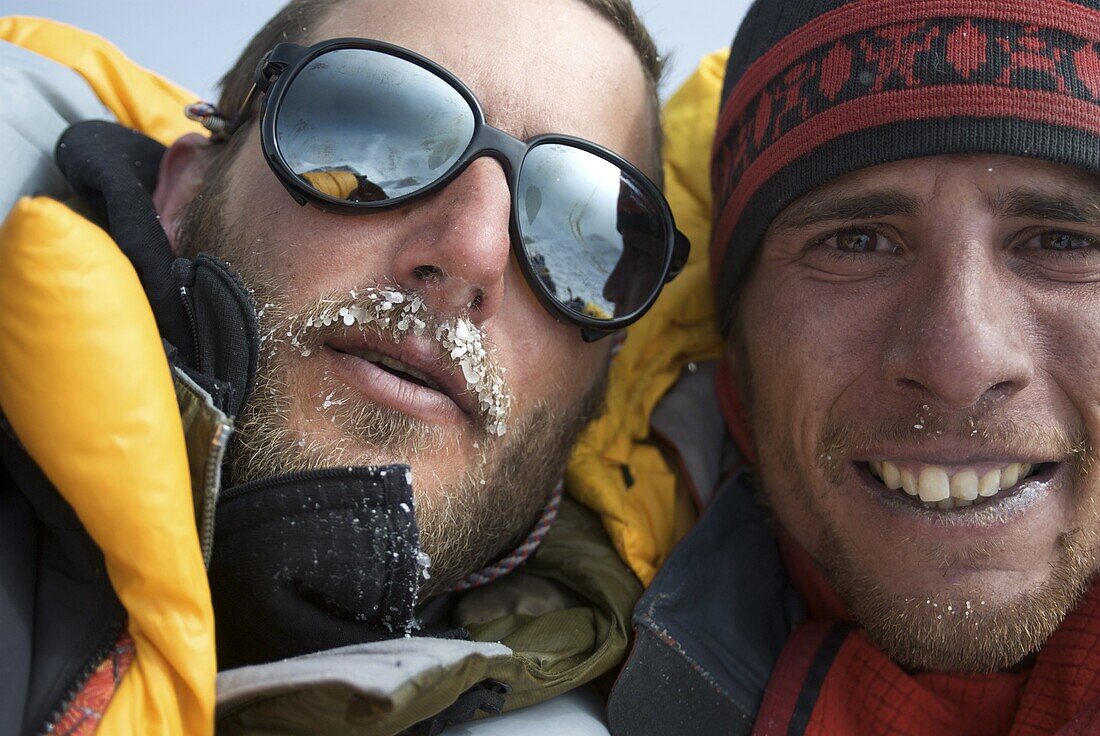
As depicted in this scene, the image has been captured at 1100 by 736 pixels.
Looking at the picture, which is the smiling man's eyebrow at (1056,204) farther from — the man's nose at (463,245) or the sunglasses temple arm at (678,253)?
the man's nose at (463,245)

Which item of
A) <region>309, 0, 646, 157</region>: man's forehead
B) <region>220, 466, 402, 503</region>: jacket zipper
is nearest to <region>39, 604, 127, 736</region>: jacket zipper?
<region>220, 466, 402, 503</region>: jacket zipper

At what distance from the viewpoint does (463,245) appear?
1.66 metres

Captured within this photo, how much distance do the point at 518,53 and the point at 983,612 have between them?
147cm

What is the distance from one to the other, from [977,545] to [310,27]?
179cm

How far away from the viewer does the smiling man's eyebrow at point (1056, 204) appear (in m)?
1.66

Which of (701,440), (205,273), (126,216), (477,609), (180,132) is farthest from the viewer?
(180,132)

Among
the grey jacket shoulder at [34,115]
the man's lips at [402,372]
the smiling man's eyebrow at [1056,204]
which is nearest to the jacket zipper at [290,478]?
the man's lips at [402,372]

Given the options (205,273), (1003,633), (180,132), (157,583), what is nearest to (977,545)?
(1003,633)

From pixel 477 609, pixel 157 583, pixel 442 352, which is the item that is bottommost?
pixel 477 609

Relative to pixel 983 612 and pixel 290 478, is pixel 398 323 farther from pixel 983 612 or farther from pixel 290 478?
pixel 983 612

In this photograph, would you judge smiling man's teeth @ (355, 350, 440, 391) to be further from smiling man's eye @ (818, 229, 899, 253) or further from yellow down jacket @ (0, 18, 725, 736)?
smiling man's eye @ (818, 229, 899, 253)

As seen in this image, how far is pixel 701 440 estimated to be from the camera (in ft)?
7.72

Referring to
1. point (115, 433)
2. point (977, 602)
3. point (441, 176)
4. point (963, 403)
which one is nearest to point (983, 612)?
point (977, 602)

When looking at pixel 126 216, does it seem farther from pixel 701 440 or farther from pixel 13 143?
pixel 701 440
